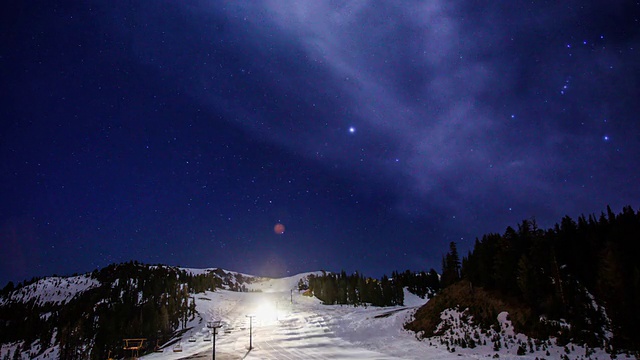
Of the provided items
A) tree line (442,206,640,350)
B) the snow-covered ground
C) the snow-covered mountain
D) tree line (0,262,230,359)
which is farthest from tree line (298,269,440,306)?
tree line (442,206,640,350)

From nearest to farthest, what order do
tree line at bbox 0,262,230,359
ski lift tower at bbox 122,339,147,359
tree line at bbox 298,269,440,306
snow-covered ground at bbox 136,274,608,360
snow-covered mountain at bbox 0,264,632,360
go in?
1. snow-covered ground at bbox 136,274,608,360
2. snow-covered mountain at bbox 0,264,632,360
3. ski lift tower at bbox 122,339,147,359
4. tree line at bbox 0,262,230,359
5. tree line at bbox 298,269,440,306

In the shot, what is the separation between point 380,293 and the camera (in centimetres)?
13488

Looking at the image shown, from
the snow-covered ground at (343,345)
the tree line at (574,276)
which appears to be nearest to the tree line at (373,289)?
the snow-covered ground at (343,345)

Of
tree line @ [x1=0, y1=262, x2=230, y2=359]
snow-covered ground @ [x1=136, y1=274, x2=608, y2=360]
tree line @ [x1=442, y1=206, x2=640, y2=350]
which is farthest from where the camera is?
tree line @ [x1=0, y1=262, x2=230, y2=359]

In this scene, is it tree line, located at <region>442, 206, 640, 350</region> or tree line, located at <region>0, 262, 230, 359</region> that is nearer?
tree line, located at <region>442, 206, 640, 350</region>

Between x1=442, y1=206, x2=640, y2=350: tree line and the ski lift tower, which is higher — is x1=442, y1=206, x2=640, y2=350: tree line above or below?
above

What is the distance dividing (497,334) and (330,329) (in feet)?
139

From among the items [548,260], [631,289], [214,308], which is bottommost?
[214,308]

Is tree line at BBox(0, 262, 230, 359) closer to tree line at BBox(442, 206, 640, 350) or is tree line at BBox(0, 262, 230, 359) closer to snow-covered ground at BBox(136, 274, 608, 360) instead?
snow-covered ground at BBox(136, 274, 608, 360)

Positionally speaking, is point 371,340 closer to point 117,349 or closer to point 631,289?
Answer: point 631,289

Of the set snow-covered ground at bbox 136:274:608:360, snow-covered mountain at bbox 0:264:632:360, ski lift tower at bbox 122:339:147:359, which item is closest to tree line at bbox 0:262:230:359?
Answer: snow-covered mountain at bbox 0:264:632:360

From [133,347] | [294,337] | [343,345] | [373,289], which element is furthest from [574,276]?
[373,289]

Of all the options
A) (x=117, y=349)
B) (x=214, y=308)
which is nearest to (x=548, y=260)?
(x=117, y=349)

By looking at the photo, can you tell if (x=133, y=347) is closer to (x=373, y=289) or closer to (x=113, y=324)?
(x=113, y=324)
